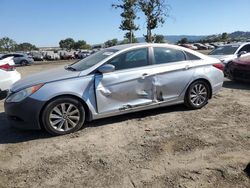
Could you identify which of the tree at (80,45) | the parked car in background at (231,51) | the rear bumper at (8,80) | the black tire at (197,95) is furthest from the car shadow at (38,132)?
the tree at (80,45)

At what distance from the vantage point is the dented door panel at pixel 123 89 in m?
6.07

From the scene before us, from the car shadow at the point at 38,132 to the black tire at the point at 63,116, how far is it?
23 cm

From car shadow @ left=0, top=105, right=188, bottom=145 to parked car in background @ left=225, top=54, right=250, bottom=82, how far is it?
3.83m

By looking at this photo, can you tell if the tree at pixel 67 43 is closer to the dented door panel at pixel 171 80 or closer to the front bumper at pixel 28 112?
the dented door panel at pixel 171 80

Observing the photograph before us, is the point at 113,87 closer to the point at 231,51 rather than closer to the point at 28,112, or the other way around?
the point at 28,112

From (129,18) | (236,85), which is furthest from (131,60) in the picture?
(129,18)

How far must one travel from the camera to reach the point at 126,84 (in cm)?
629

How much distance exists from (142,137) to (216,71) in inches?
111

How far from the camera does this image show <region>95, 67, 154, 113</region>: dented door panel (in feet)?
19.9

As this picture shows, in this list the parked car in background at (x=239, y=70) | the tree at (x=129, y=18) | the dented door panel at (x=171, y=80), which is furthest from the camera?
the tree at (x=129, y=18)

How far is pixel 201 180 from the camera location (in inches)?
158

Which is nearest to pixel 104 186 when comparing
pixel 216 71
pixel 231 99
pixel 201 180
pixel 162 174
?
pixel 162 174

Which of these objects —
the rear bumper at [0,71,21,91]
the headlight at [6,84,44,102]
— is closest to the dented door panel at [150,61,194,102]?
the headlight at [6,84,44,102]

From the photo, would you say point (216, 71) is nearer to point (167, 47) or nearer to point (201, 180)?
point (167, 47)
